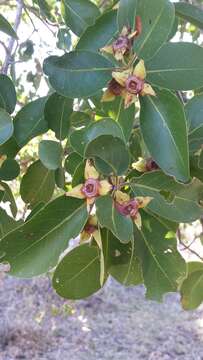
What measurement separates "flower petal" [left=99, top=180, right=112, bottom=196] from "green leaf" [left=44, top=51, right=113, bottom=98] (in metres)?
0.10

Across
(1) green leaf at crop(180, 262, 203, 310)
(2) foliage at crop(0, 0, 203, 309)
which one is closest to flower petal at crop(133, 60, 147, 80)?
(2) foliage at crop(0, 0, 203, 309)

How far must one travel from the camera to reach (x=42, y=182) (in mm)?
889

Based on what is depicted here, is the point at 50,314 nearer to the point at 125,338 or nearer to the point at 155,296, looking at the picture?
the point at 125,338

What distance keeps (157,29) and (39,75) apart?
1319mm

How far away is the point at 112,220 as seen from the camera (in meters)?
0.64

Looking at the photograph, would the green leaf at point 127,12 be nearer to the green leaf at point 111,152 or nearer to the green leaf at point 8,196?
the green leaf at point 111,152

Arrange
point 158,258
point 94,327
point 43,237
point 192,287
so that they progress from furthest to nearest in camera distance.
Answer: point 94,327 < point 192,287 < point 158,258 < point 43,237

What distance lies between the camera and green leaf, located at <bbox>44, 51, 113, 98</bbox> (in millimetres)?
660

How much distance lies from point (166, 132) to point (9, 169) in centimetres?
25

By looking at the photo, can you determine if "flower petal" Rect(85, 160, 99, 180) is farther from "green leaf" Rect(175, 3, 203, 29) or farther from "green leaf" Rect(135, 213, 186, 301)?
"green leaf" Rect(175, 3, 203, 29)

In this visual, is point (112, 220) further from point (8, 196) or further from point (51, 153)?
point (8, 196)

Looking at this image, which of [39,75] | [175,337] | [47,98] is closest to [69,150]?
[47,98]

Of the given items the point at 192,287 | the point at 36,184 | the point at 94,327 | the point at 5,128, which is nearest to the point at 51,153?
the point at 5,128

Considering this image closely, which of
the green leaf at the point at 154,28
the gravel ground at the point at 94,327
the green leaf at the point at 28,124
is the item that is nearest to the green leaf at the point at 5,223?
the green leaf at the point at 28,124
